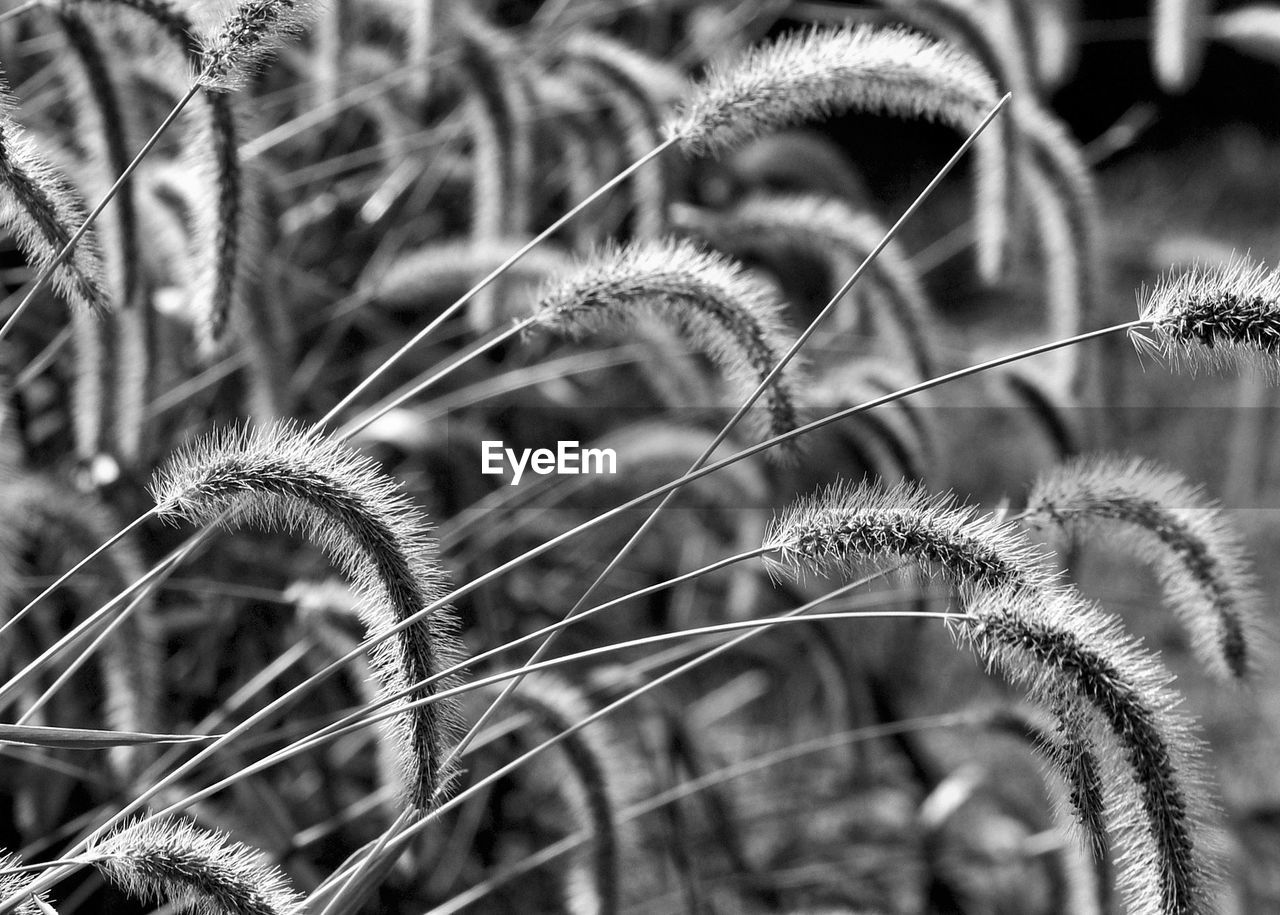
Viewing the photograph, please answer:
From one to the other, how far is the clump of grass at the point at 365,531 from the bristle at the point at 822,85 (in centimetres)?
55

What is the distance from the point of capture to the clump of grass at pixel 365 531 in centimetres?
104

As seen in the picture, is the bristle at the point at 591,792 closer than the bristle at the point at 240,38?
No

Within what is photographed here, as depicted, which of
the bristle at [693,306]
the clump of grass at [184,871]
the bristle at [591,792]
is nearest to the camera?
the clump of grass at [184,871]

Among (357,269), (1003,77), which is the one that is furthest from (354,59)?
(1003,77)

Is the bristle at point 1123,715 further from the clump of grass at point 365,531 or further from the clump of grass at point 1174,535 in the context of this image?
the clump of grass at point 365,531

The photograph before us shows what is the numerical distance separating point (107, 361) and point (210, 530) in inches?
24.1

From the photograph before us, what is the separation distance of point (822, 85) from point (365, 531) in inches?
28.6

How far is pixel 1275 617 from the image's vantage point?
12.8 feet

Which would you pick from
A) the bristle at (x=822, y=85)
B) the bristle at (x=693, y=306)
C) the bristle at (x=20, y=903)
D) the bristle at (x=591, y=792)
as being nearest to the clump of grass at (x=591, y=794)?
the bristle at (x=591, y=792)

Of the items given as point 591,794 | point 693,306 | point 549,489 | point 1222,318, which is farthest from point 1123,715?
point 549,489

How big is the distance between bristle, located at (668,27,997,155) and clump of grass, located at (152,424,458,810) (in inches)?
21.5

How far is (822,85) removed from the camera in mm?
1360

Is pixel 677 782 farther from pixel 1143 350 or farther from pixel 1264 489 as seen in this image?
pixel 1264 489

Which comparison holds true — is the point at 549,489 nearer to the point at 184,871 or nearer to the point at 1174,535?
the point at 1174,535
